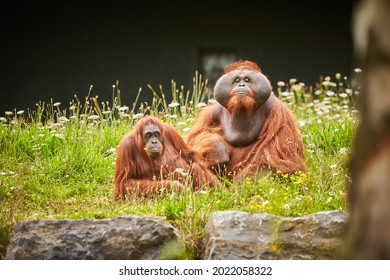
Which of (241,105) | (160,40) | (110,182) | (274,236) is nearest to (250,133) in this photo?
(241,105)

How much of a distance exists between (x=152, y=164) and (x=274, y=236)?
3.32 feet

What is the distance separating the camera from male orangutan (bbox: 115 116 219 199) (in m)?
3.64

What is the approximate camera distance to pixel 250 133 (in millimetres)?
4062

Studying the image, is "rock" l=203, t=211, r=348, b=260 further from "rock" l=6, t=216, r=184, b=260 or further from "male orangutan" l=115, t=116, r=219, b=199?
"male orangutan" l=115, t=116, r=219, b=199

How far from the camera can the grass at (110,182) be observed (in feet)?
10.7

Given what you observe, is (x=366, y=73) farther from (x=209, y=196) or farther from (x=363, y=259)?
(x=209, y=196)

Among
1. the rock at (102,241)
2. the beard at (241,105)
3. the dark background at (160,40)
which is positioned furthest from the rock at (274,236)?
the dark background at (160,40)

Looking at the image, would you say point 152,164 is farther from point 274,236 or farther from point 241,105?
point 274,236

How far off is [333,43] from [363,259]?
616cm

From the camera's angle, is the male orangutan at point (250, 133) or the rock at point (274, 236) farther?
the male orangutan at point (250, 133)

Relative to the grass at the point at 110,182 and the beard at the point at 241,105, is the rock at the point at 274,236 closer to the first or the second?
the grass at the point at 110,182

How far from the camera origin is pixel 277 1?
744 centimetres

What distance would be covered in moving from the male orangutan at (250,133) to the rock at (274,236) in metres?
0.94
